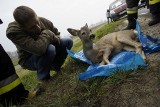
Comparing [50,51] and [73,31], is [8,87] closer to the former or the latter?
[50,51]

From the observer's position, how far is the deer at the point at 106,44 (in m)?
5.52

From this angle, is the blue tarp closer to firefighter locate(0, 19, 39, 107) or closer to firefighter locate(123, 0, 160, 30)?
firefighter locate(0, 19, 39, 107)

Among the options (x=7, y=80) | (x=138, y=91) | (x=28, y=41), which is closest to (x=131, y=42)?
(x=138, y=91)

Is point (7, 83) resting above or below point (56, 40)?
above

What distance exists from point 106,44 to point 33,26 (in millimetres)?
1684

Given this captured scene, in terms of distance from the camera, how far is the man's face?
512 centimetres

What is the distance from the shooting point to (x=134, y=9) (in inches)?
282

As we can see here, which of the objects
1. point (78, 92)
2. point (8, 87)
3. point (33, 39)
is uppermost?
point (33, 39)

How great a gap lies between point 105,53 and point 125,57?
0.69 m

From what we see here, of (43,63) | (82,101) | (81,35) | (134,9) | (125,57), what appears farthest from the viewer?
(134,9)

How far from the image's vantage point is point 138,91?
12.0 ft

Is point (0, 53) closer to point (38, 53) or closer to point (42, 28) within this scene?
point (38, 53)

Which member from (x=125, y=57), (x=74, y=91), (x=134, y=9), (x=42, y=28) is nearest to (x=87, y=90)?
(x=74, y=91)

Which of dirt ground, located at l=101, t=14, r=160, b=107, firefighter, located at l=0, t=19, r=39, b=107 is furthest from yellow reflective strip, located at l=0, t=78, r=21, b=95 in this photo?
dirt ground, located at l=101, t=14, r=160, b=107
